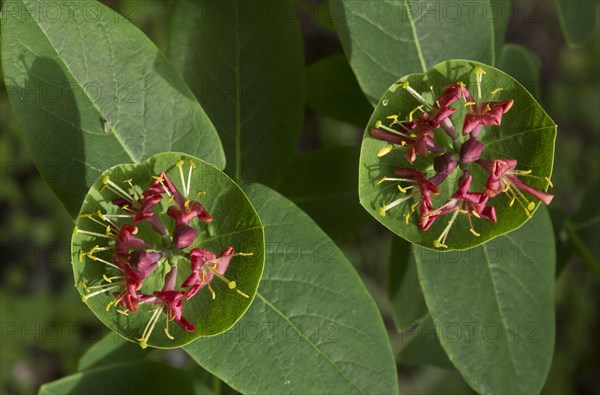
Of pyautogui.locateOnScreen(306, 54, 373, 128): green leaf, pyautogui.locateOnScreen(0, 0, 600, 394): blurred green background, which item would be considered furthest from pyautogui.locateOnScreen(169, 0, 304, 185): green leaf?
pyautogui.locateOnScreen(0, 0, 600, 394): blurred green background

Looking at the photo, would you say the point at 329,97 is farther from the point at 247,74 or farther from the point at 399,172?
the point at 399,172

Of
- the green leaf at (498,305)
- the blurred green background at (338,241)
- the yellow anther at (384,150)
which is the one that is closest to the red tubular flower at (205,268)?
the yellow anther at (384,150)

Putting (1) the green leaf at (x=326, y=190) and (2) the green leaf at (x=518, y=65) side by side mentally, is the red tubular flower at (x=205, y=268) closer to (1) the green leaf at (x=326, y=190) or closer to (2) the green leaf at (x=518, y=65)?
(1) the green leaf at (x=326, y=190)

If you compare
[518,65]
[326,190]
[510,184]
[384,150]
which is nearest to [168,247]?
→ [384,150]

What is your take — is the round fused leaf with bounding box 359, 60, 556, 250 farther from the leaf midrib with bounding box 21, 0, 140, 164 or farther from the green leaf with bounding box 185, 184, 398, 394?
the leaf midrib with bounding box 21, 0, 140, 164

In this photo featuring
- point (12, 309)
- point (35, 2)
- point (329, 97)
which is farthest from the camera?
point (12, 309)

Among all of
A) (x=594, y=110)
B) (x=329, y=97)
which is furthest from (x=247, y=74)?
(x=594, y=110)

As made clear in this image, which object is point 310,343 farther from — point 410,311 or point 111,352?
point 111,352
